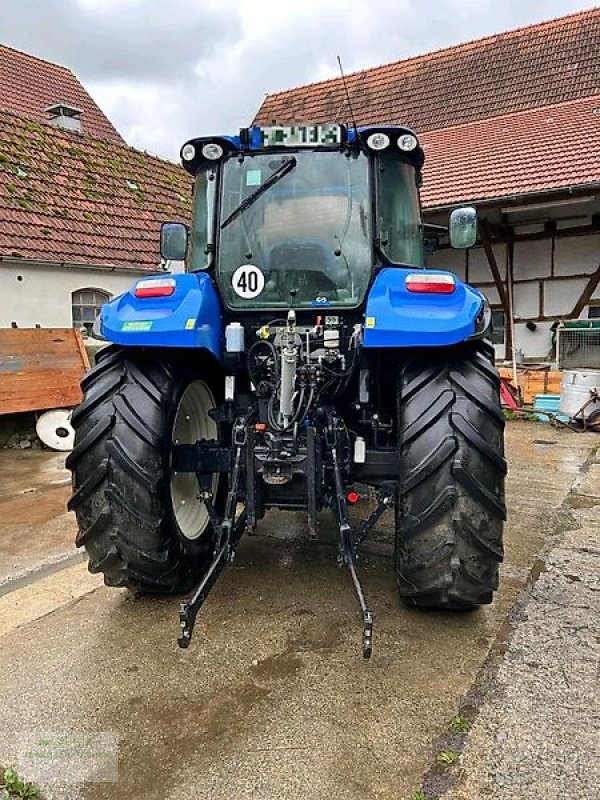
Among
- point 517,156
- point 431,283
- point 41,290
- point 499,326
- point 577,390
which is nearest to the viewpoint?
point 431,283

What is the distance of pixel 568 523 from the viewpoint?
4527 mm

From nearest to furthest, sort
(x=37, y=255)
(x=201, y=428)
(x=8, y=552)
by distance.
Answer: (x=201, y=428)
(x=8, y=552)
(x=37, y=255)

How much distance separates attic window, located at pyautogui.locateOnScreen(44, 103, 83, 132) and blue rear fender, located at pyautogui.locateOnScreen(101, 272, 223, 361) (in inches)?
535

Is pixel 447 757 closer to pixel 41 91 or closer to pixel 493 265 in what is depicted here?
pixel 493 265

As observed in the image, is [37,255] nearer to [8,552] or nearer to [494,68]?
[8,552]

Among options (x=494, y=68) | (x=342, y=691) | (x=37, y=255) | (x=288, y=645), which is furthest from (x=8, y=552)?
(x=494, y=68)

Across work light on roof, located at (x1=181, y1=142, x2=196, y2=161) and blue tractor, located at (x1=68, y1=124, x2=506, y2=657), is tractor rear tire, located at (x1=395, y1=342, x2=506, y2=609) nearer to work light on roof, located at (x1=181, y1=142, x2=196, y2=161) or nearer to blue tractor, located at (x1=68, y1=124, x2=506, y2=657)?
blue tractor, located at (x1=68, y1=124, x2=506, y2=657)

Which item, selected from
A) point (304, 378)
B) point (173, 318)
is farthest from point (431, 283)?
point (173, 318)

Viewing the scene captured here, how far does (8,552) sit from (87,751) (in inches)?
94.8

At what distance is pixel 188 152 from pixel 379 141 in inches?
38.0

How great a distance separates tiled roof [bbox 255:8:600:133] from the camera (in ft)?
44.7

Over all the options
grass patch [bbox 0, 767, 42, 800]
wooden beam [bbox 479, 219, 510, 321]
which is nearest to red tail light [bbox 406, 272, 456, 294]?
grass patch [bbox 0, 767, 42, 800]

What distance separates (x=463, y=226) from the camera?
11.9 ft

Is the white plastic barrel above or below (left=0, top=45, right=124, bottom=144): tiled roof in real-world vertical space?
below
